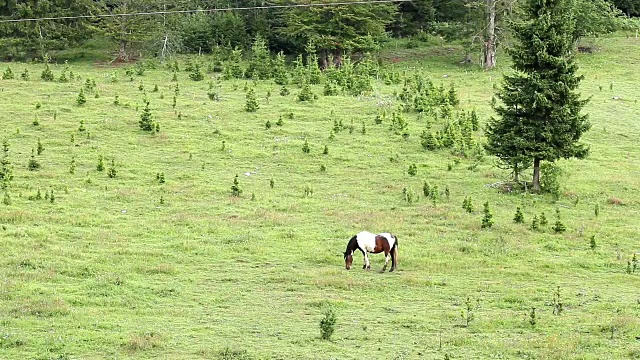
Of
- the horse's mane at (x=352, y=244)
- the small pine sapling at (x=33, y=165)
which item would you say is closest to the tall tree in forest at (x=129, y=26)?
the small pine sapling at (x=33, y=165)

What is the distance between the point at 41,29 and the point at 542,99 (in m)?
35.7

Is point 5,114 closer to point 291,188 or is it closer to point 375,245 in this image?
point 291,188

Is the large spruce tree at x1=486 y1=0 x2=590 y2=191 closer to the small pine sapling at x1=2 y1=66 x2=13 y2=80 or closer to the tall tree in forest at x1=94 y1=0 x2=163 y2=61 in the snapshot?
the small pine sapling at x1=2 y1=66 x2=13 y2=80

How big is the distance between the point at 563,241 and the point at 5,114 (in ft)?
84.2

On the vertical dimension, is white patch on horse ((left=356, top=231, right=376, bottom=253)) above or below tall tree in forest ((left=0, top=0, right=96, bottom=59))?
below

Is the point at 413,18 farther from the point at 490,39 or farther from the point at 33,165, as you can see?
the point at 33,165

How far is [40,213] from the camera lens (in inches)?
1243

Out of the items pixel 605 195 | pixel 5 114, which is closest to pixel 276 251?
pixel 605 195

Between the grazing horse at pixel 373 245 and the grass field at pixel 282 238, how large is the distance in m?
0.42

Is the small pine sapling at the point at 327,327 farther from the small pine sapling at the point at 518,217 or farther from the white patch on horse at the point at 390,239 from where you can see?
the small pine sapling at the point at 518,217

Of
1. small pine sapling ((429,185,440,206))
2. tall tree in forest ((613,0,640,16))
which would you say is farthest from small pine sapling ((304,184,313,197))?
tall tree in forest ((613,0,640,16))

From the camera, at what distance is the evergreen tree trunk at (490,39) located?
5947 centimetres

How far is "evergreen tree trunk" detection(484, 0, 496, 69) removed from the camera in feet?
195

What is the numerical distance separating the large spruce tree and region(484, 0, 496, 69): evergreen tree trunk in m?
22.2
